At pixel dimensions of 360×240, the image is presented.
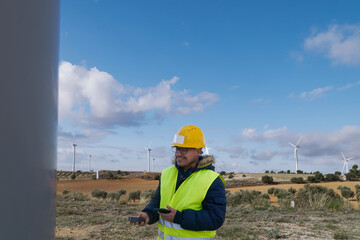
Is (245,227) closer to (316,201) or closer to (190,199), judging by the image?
(190,199)

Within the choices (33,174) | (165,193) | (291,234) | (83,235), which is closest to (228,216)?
(291,234)

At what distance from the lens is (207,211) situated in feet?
8.45

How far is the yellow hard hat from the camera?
9.25 ft

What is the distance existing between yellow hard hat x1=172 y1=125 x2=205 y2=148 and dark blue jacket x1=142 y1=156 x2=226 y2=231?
6.2 inches

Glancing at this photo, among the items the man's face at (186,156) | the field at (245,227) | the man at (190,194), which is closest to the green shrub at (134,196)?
the field at (245,227)

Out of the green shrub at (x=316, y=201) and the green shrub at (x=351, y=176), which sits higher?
the green shrub at (x=316, y=201)

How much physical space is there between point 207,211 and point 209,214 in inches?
1.2

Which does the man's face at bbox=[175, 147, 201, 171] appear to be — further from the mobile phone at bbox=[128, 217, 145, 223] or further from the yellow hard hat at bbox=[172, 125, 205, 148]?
the mobile phone at bbox=[128, 217, 145, 223]

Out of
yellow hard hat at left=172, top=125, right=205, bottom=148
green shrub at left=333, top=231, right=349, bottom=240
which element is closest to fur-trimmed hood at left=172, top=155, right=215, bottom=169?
yellow hard hat at left=172, top=125, right=205, bottom=148

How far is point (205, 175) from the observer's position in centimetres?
267

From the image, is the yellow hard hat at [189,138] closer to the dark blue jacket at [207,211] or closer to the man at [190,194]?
the man at [190,194]

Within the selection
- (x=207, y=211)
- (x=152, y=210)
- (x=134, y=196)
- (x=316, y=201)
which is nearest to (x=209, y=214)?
(x=207, y=211)

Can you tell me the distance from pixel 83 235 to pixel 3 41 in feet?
27.7

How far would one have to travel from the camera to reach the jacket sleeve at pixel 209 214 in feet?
8.17
